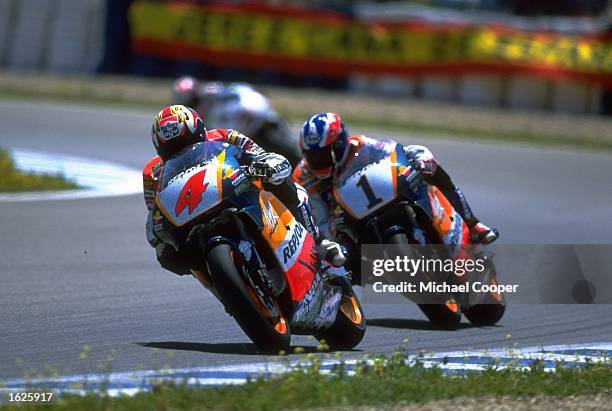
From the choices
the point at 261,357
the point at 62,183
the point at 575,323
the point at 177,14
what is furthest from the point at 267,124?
the point at 177,14

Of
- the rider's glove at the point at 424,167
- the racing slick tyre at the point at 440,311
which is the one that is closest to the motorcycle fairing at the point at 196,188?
the racing slick tyre at the point at 440,311

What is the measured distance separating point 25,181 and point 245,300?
8.02 metres

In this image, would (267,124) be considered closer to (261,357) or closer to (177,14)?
(261,357)

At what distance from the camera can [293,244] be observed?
6.61m

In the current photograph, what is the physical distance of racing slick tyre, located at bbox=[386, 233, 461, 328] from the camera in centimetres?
784

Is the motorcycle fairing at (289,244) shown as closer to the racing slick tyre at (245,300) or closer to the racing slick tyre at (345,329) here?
the racing slick tyre at (245,300)

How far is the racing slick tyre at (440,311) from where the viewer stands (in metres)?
7.84

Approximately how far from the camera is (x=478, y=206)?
13.7 metres

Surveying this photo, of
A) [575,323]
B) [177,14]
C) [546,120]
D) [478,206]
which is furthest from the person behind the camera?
[177,14]

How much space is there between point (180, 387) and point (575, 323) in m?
3.65

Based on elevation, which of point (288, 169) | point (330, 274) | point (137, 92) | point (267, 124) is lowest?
point (137, 92)

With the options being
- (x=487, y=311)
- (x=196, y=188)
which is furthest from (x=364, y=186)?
(x=196, y=188)

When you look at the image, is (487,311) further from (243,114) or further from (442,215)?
(243,114)

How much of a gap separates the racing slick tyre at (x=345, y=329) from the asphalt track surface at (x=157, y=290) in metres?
0.08
